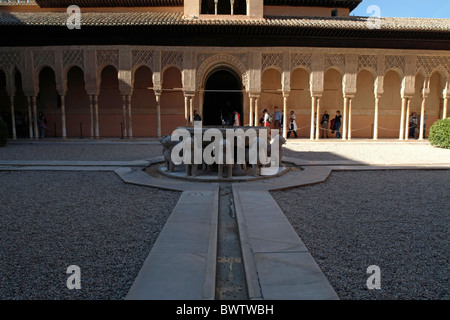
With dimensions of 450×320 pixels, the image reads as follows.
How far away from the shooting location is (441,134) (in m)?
15.0

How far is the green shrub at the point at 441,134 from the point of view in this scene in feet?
48.2

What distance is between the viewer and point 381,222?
4.80 m

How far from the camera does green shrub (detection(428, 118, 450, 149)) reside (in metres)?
14.7

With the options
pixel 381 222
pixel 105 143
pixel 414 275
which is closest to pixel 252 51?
pixel 105 143

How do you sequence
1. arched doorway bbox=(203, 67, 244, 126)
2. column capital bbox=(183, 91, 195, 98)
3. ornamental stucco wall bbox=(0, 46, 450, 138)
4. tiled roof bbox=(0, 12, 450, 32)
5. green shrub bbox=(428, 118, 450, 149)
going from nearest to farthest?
green shrub bbox=(428, 118, 450, 149), tiled roof bbox=(0, 12, 450, 32), ornamental stucco wall bbox=(0, 46, 450, 138), column capital bbox=(183, 91, 195, 98), arched doorway bbox=(203, 67, 244, 126)

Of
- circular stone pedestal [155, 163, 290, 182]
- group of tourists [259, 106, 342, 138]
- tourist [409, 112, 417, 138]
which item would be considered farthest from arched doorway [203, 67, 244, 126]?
circular stone pedestal [155, 163, 290, 182]

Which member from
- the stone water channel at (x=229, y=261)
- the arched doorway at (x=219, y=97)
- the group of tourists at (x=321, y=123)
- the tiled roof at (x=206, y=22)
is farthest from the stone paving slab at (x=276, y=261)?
the arched doorway at (x=219, y=97)

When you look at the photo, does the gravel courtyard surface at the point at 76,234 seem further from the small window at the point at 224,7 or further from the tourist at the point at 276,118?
the small window at the point at 224,7

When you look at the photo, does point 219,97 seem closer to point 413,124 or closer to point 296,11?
point 296,11

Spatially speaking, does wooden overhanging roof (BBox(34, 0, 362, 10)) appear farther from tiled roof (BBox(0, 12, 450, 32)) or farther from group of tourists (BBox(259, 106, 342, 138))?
group of tourists (BBox(259, 106, 342, 138))

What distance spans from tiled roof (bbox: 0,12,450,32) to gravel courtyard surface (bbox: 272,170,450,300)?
11.3 metres
